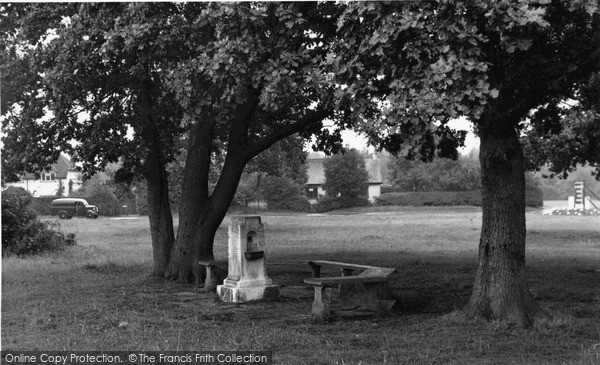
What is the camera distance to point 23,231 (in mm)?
22625

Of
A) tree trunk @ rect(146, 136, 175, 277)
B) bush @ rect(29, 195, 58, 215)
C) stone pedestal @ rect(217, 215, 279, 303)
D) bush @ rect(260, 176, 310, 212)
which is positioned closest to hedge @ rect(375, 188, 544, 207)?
bush @ rect(260, 176, 310, 212)

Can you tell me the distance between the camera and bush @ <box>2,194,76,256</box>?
72.9 ft

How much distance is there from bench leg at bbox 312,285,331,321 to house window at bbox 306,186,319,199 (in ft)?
102

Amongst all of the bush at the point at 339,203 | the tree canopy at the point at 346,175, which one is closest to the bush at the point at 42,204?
the bush at the point at 339,203

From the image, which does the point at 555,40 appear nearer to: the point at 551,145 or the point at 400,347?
the point at 400,347

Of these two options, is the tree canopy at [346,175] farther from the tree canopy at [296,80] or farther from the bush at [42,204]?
the tree canopy at [296,80]

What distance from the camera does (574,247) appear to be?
25.8 meters

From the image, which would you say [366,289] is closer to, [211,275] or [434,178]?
[211,275]

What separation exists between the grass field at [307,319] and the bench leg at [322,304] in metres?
0.19

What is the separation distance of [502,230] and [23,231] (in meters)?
17.7

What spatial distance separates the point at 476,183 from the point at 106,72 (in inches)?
1892

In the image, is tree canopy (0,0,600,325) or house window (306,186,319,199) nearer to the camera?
tree canopy (0,0,600,325)

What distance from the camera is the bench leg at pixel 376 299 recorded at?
1159 centimetres

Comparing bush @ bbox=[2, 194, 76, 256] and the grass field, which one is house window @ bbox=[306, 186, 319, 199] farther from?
bush @ bbox=[2, 194, 76, 256]
